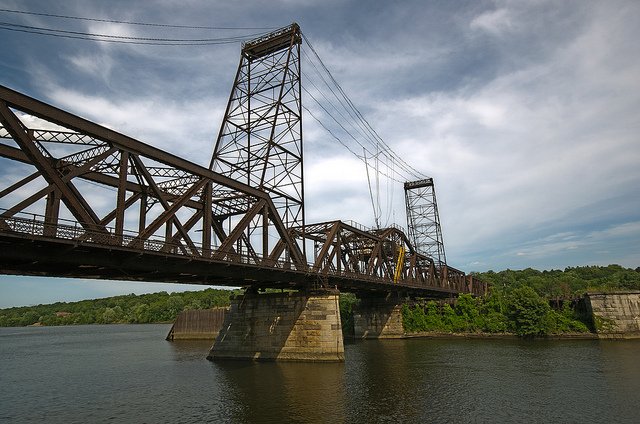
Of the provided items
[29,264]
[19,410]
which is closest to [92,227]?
[29,264]

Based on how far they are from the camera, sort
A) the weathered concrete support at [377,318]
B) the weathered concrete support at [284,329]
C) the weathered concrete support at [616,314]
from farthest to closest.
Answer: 1. the weathered concrete support at [377,318]
2. the weathered concrete support at [616,314]
3. the weathered concrete support at [284,329]

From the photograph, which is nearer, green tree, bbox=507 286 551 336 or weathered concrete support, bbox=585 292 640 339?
weathered concrete support, bbox=585 292 640 339

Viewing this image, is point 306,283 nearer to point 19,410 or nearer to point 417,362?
point 417,362

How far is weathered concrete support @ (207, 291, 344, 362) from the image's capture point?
128ft

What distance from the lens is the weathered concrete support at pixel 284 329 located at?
39.2 metres

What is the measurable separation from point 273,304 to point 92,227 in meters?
23.7

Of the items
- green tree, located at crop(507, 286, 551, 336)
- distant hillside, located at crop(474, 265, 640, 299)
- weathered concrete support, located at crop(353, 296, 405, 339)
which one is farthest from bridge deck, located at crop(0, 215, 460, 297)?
distant hillside, located at crop(474, 265, 640, 299)

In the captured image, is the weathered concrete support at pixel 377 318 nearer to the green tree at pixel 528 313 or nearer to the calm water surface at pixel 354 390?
the green tree at pixel 528 313

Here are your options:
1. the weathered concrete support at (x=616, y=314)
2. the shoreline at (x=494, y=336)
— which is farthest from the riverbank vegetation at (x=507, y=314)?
the weathered concrete support at (x=616, y=314)

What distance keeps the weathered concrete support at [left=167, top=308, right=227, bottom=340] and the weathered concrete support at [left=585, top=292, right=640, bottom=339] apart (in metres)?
60.3

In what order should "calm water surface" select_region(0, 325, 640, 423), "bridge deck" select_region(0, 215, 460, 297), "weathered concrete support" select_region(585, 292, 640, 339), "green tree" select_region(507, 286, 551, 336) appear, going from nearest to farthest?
"bridge deck" select_region(0, 215, 460, 297) → "calm water surface" select_region(0, 325, 640, 423) → "weathered concrete support" select_region(585, 292, 640, 339) → "green tree" select_region(507, 286, 551, 336)

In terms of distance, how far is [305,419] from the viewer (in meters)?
20.8

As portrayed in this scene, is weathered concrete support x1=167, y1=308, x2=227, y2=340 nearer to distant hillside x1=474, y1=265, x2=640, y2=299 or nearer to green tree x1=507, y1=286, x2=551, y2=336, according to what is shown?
green tree x1=507, y1=286, x2=551, y2=336

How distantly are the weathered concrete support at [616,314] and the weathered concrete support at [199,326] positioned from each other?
60.3 metres
